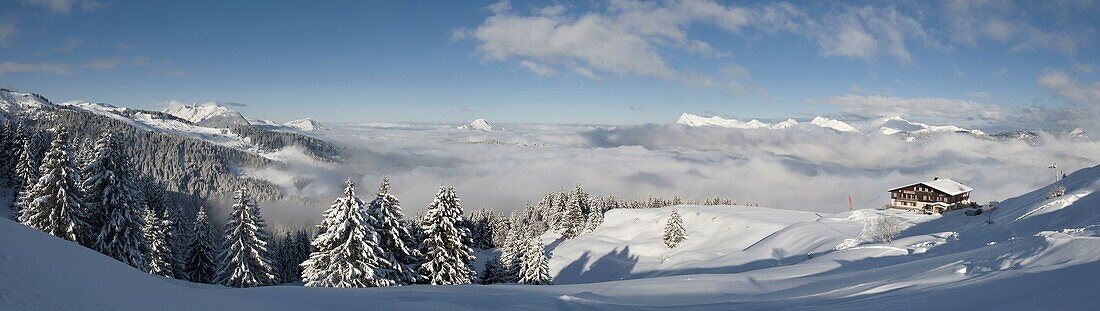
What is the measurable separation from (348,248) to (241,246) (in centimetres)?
1094

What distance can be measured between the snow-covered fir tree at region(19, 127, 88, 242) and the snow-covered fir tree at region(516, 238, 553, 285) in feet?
85.9

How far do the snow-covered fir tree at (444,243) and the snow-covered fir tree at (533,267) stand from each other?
29.8 ft

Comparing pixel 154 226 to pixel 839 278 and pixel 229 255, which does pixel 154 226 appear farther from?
pixel 839 278

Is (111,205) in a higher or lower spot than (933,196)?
lower

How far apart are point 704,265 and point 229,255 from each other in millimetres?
34324

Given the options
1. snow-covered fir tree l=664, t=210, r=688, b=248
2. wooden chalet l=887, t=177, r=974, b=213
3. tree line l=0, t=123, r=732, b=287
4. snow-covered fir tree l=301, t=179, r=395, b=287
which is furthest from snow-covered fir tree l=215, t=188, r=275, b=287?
wooden chalet l=887, t=177, r=974, b=213

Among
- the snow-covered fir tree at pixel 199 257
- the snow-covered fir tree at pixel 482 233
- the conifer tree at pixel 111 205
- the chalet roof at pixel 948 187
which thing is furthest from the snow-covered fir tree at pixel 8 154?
the chalet roof at pixel 948 187

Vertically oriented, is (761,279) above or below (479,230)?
above

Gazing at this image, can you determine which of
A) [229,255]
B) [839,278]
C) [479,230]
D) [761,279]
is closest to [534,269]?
[229,255]

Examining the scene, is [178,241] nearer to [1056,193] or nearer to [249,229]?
[249,229]

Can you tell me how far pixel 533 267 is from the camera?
37312 mm

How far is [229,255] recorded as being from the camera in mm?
30078

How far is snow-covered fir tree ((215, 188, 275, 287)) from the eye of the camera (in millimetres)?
29453

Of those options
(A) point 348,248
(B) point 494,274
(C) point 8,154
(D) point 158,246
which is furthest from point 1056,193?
(C) point 8,154
